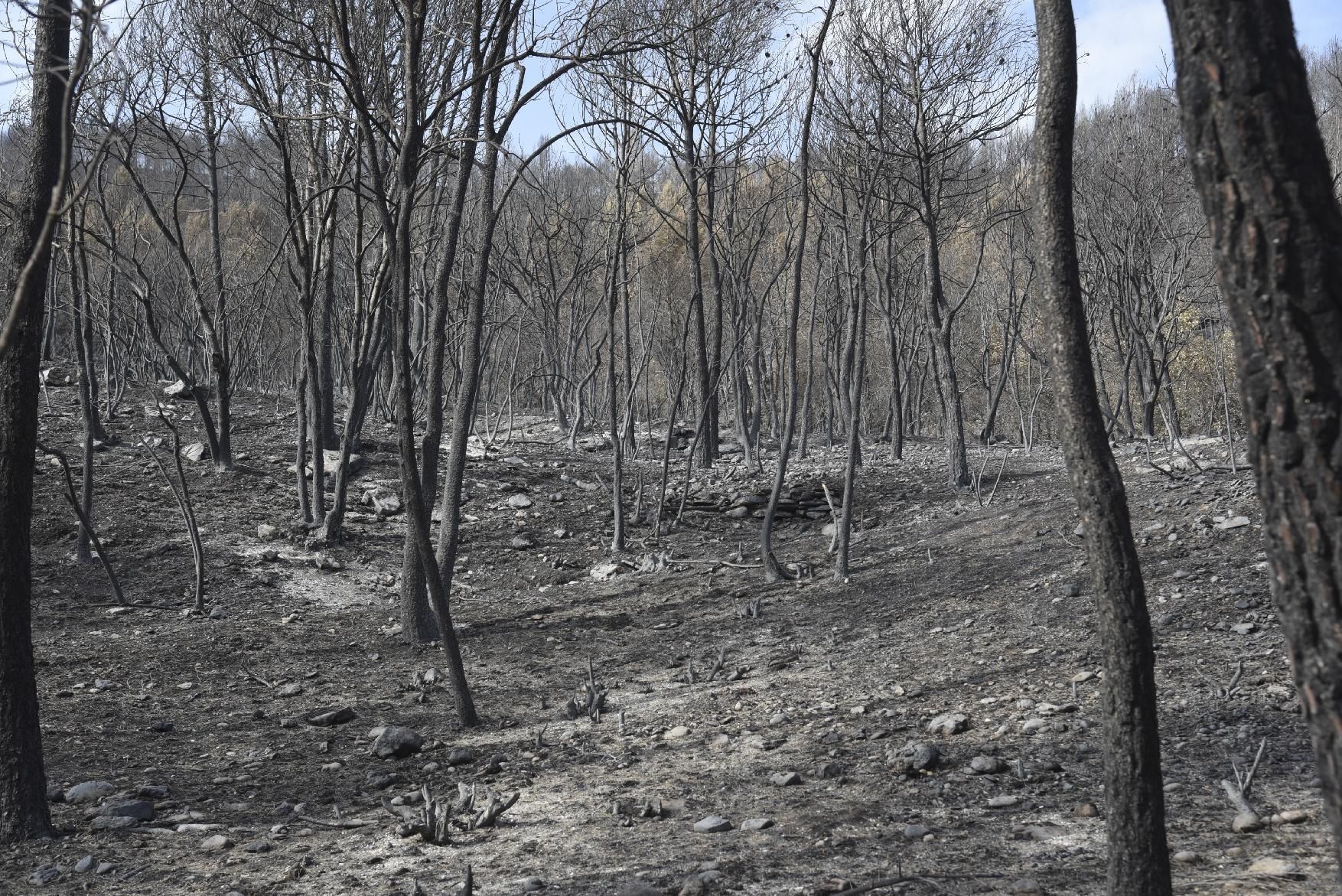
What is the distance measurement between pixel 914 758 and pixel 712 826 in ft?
3.12

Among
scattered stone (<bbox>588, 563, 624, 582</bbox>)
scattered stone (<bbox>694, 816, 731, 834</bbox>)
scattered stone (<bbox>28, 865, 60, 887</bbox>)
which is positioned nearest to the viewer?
scattered stone (<bbox>28, 865, 60, 887</bbox>)

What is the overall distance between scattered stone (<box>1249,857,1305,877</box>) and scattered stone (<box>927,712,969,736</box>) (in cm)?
165

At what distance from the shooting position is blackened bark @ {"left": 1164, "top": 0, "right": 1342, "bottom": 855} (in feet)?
5.10

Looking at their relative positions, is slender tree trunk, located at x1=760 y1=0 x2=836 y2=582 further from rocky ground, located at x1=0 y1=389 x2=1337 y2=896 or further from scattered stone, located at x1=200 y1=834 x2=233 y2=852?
scattered stone, located at x1=200 y1=834 x2=233 y2=852

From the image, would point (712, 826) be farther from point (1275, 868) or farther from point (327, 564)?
point (327, 564)

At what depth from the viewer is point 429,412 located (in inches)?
269

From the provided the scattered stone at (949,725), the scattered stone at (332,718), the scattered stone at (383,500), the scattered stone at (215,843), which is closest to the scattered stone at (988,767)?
the scattered stone at (949,725)

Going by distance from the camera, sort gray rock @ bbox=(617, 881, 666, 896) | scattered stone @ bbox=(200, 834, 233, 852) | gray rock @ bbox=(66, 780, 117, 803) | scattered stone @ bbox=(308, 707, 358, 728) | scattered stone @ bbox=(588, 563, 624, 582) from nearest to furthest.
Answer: gray rock @ bbox=(617, 881, 666, 896) < scattered stone @ bbox=(200, 834, 233, 852) < gray rock @ bbox=(66, 780, 117, 803) < scattered stone @ bbox=(308, 707, 358, 728) < scattered stone @ bbox=(588, 563, 624, 582)

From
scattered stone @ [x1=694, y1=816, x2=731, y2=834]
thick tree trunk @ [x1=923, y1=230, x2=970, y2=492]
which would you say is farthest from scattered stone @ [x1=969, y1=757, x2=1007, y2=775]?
thick tree trunk @ [x1=923, y1=230, x2=970, y2=492]

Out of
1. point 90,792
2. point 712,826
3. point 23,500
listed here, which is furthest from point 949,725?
point 23,500

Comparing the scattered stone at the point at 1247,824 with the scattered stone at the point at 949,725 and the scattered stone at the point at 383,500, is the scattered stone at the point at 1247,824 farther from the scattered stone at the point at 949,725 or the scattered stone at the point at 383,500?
the scattered stone at the point at 383,500

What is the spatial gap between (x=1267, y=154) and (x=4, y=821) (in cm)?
470

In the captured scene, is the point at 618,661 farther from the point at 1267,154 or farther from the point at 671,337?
the point at 671,337

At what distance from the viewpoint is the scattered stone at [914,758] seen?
412cm
